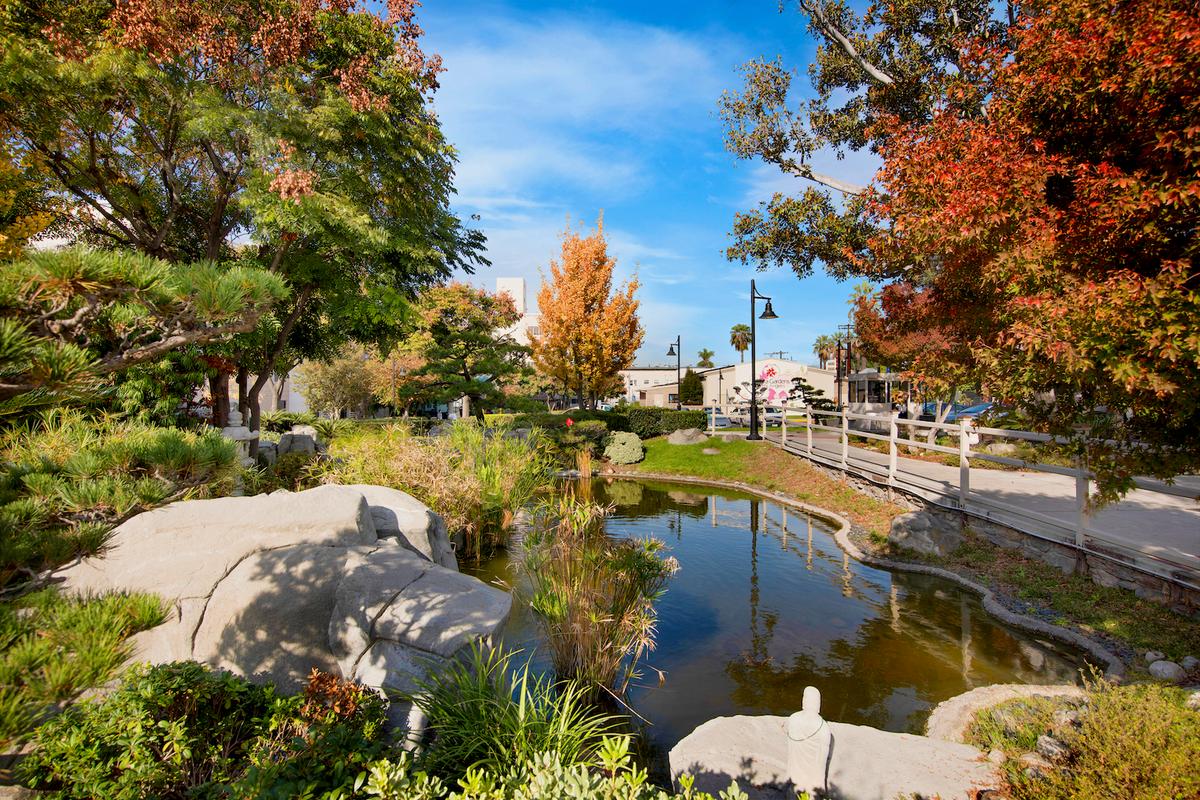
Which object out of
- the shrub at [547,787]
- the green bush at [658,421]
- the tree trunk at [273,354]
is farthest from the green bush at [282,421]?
the shrub at [547,787]

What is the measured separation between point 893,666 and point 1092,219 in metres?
4.14

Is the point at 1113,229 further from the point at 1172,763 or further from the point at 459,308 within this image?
the point at 459,308

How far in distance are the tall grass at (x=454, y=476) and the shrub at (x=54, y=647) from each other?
527 centimetres

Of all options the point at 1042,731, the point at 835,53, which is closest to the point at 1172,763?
the point at 1042,731

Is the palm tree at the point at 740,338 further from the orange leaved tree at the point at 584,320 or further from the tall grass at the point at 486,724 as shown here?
the tall grass at the point at 486,724

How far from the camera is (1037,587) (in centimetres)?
631

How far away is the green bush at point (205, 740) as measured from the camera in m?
2.21

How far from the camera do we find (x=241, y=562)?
439 cm

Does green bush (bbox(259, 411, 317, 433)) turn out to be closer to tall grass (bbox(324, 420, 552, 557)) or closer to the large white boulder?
tall grass (bbox(324, 420, 552, 557))

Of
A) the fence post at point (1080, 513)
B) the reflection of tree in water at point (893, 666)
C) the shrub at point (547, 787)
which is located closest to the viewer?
the shrub at point (547, 787)

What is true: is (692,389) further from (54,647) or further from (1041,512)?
(54,647)

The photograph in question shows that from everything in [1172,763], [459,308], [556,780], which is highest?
[459,308]

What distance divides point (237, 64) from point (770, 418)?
27017 millimetres

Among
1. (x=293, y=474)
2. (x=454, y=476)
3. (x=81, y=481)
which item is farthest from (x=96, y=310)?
(x=293, y=474)
